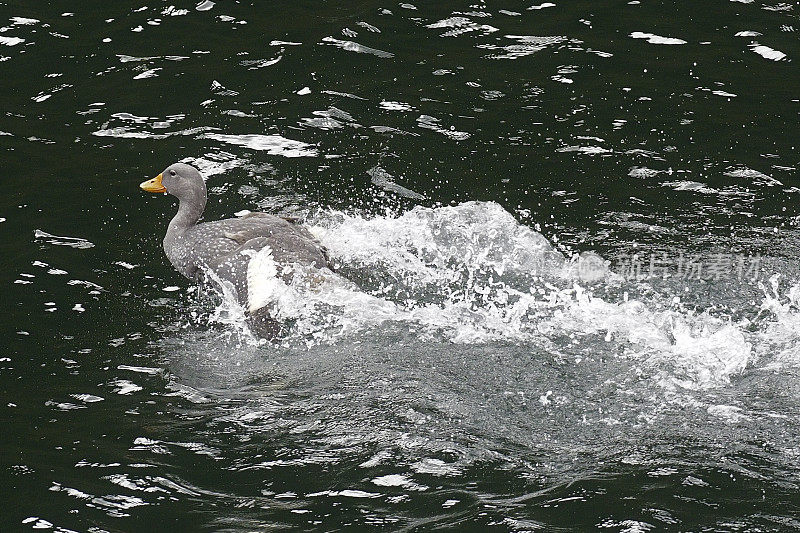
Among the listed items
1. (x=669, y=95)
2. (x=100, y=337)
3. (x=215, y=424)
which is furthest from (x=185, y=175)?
(x=669, y=95)

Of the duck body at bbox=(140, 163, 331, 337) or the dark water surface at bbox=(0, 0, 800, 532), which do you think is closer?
the dark water surface at bbox=(0, 0, 800, 532)

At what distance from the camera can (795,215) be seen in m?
9.38

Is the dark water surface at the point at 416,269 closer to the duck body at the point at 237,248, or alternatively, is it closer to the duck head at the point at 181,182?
the duck body at the point at 237,248

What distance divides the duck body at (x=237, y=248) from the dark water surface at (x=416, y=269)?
0.23 meters

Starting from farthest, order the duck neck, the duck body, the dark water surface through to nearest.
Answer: the duck neck, the duck body, the dark water surface

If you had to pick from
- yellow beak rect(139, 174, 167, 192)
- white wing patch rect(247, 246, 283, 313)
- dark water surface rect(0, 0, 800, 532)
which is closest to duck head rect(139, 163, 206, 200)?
yellow beak rect(139, 174, 167, 192)

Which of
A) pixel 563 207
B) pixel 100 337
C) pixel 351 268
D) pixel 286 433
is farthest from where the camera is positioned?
pixel 563 207

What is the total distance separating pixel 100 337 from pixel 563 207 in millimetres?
4581

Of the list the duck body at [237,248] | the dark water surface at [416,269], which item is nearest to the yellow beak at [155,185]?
the duck body at [237,248]

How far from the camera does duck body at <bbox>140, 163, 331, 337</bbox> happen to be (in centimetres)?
846

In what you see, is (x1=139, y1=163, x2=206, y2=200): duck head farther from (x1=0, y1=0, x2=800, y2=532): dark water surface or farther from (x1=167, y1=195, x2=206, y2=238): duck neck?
(x1=0, y1=0, x2=800, y2=532): dark water surface

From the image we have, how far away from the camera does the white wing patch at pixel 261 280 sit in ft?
27.1

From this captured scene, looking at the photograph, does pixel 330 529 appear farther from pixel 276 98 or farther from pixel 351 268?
pixel 276 98

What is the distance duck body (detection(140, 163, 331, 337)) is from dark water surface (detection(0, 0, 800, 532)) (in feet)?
0.74
